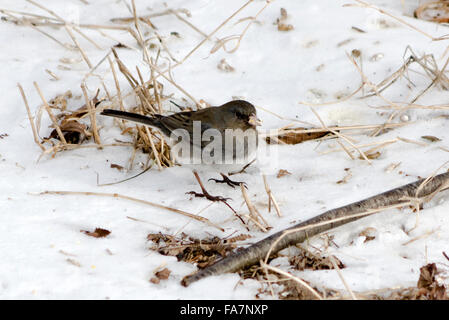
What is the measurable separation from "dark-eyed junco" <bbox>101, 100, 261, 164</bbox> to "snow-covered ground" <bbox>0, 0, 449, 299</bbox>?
0.16 m

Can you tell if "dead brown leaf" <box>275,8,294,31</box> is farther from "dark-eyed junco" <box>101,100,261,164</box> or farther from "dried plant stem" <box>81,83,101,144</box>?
"dried plant stem" <box>81,83,101,144</box>

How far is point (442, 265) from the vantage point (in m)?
2.42

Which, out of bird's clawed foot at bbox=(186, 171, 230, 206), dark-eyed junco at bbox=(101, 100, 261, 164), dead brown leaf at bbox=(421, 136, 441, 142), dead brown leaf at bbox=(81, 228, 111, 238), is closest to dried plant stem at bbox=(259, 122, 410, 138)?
dead brown leaf at bbox=(421, 136, 441, 142)

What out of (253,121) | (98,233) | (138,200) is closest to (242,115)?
(253,121)

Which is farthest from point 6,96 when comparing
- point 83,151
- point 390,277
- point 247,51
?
point 390,277

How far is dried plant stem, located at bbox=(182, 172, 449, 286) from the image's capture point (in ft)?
7.89

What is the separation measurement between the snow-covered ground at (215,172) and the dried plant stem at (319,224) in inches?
2.2

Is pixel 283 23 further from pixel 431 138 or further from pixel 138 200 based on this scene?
pixel 138 200

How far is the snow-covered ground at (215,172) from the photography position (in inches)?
94.5

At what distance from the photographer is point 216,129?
132 inches

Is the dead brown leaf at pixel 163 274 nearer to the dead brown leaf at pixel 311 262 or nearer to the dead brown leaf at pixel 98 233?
the dead brown leaf at pixel 98 233
